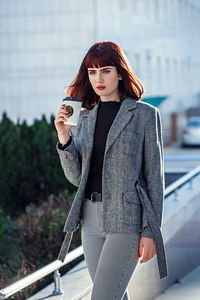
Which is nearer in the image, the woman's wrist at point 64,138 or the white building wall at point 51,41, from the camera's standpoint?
the woman's wrist at point 64,138

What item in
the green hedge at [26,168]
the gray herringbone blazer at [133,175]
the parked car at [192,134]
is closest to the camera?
the gray herringbone blazer at [133,175]

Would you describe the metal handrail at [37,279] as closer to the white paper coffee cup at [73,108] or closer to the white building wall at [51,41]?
the white paper coffee cup at [73,108]

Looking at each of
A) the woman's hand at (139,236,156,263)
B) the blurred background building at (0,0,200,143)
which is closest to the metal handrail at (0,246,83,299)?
the woman's hand at (139,236,156,263)

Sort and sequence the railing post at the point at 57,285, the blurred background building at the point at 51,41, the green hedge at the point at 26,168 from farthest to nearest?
the blurred background building at the point at 51,41 < the green hedge at the point at 26,168 < the railing post at the point at 57,285

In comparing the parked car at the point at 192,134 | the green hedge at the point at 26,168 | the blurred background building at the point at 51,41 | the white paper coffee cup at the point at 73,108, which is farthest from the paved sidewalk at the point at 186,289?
the parked car at the point at 192,134

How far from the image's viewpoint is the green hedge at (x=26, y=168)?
11875mm

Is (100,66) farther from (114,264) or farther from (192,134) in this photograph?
(192,134)

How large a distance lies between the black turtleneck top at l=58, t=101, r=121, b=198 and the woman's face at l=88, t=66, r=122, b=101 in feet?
0.26

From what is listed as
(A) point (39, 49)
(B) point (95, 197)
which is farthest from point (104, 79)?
(A) point (39, 49)

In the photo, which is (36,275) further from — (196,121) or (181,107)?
(181,107)

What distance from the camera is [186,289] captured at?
6852mm

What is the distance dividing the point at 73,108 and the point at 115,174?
0.38 m

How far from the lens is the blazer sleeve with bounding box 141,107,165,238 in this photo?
347cm

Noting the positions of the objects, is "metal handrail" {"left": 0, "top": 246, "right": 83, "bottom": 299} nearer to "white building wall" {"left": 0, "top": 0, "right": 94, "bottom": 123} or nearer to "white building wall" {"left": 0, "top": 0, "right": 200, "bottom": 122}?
"white building wall" {"left": 0, "top": 0, "right": 200, "bottom": 122}
